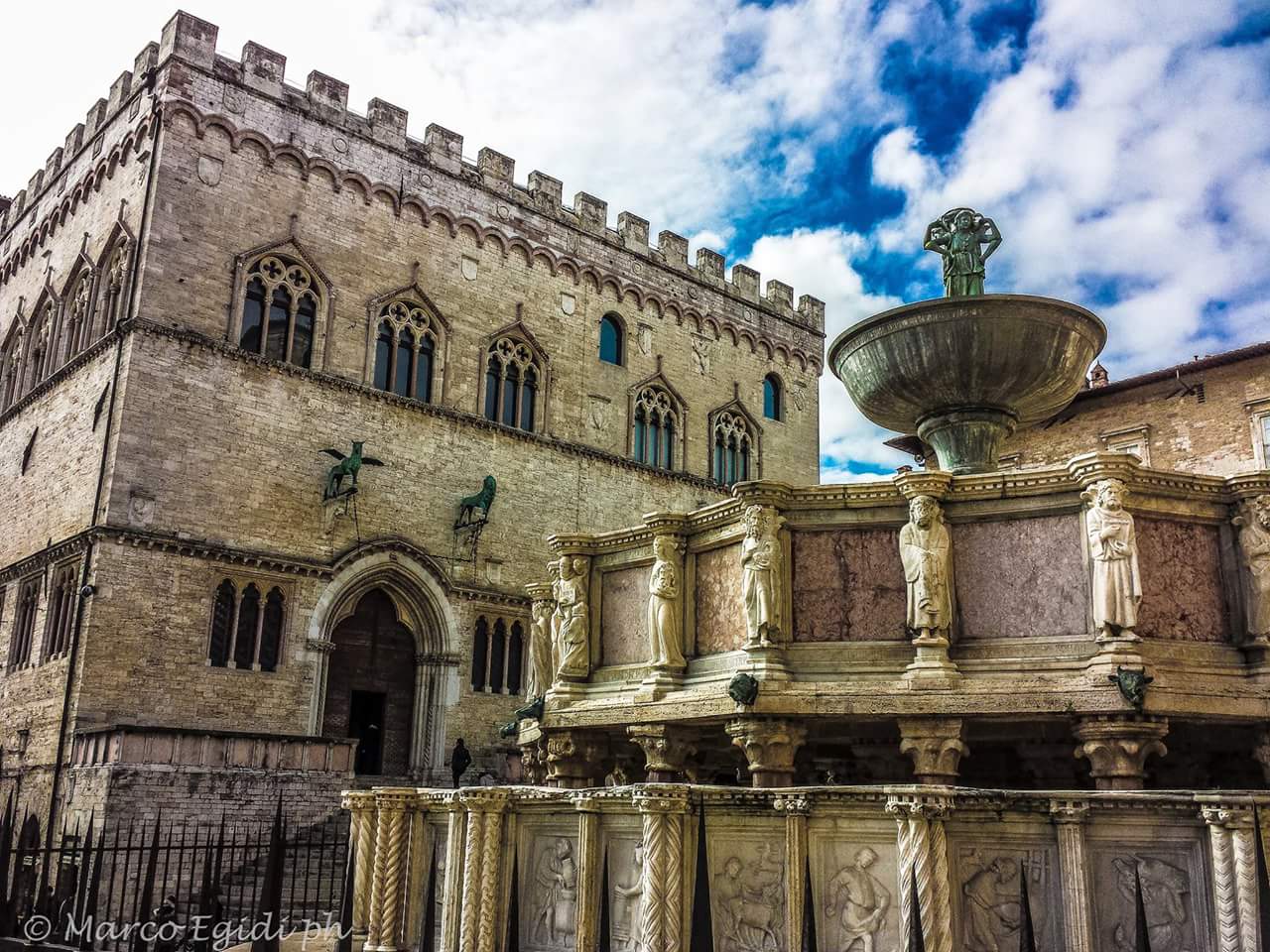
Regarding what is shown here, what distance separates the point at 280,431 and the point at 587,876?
628 inches

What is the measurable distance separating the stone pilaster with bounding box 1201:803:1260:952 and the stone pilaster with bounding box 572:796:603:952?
299 cm

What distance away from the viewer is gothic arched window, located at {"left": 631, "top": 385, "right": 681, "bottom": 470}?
26812 millimetres

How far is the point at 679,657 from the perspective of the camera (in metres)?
8.42

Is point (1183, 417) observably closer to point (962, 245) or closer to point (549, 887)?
point (962, 245)

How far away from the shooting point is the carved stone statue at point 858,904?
220 inches

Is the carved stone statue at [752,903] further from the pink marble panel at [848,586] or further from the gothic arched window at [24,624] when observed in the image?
the gothic arched window at [24,624]

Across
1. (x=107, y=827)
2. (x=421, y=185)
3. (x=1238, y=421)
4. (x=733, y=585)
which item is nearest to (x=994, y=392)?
(x=733, y=585)

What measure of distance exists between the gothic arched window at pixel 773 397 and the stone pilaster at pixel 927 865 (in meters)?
25.1

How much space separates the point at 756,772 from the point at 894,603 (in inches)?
60.0

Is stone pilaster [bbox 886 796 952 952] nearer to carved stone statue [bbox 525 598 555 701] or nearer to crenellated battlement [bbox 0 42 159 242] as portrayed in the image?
carved stone statue [bbox 525 598 555 701]

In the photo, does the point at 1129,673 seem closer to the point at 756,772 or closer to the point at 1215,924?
the point at 1215,924

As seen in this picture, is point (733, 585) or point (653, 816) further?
point (733, 585)

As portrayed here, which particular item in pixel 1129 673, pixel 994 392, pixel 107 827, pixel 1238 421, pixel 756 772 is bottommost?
pixel 107 827

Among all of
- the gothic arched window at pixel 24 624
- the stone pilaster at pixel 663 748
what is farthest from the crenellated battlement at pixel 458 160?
the stone pilaster at pixel 663 748
